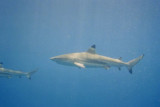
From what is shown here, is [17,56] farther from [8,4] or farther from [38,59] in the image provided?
[8,4]

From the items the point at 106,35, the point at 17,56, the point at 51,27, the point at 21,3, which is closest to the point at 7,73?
the point at 21,3

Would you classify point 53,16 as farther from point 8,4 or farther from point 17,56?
point 17,56

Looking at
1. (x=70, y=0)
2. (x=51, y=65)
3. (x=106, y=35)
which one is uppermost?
(x=70, y=0)

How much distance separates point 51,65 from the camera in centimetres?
4588

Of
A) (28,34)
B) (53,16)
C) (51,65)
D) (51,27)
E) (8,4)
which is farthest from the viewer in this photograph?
(51,65)

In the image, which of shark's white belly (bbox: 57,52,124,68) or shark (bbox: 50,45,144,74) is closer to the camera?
shark (bbox: 50,45,144,74)

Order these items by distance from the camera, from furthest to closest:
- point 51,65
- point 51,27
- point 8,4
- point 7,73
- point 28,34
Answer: point 51,65 → point 28,34 → point 51,27 → point 8,4 → point 7,73

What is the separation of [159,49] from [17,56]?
3164 centimetres

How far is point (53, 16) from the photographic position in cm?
2781

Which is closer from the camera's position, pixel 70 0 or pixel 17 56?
pixel 70 0

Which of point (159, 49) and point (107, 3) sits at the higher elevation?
point (107, 3)

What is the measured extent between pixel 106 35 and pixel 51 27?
33.8 feet

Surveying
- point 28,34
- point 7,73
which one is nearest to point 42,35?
point 28,34

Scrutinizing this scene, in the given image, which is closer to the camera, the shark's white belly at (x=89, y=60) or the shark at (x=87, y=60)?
the shark at (x=87, y=60)
